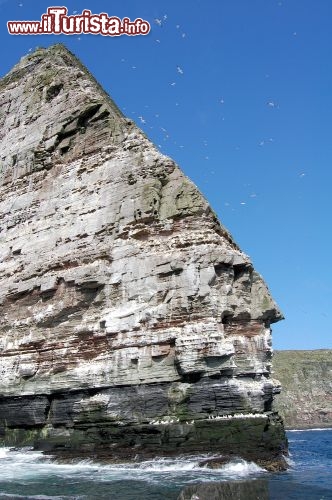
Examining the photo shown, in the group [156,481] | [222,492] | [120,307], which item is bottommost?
[156,481]

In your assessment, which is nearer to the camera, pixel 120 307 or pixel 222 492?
pixel 222 492

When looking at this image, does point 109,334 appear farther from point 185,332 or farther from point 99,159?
point 99,159

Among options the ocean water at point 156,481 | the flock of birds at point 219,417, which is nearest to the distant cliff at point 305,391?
the ocean water at point 156,481

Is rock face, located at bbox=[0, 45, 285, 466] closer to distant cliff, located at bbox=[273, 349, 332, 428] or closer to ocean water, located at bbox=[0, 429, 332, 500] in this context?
ocean water, located at bbox=[0, 429, 332, 500]

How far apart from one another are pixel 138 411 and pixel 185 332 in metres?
3.39

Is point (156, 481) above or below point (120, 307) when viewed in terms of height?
below

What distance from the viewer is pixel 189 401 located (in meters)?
18.8

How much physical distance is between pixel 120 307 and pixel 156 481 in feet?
27.4

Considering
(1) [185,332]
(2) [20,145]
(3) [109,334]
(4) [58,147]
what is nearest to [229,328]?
(1) [185,332]

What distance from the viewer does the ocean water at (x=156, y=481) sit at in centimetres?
1176

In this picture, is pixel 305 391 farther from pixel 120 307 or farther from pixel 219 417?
pixel 219 417

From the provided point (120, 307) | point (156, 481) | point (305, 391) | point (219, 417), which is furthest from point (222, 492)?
point (305, 391)

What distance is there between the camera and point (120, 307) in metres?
22.0

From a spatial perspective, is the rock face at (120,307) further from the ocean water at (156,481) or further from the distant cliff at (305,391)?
the distant cliff at (305,391)
